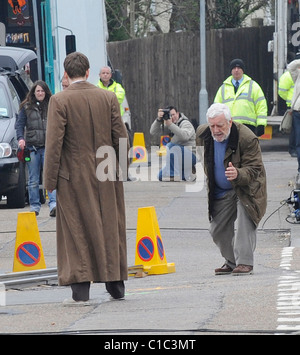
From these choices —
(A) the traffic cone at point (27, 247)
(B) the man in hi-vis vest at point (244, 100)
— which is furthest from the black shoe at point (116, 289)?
(B) the man in hi-vis vest at point (244, 100)

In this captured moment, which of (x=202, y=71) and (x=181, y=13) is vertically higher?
(x=181, y=13)

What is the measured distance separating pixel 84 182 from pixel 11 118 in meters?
7.58

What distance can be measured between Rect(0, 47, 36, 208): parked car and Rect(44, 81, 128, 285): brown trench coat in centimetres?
674

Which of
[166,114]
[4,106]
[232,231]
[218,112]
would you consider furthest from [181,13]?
[218,112]

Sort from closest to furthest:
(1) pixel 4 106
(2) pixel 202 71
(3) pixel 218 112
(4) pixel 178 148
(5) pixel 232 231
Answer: (3) pixel 218 112 < (5) pixel 232 231 < (1) pixel 4 106 < (4) pixel 178 148 < (2) pixel 202 71

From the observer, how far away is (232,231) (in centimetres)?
1028

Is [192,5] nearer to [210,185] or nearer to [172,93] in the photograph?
[172,93]

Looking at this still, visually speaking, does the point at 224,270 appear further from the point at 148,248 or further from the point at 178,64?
the point at 178,64

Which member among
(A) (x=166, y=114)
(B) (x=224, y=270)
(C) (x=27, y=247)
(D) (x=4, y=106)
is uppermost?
(D) (x=4, y=106)

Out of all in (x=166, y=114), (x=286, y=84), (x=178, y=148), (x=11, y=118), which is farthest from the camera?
(x=178, y=148)

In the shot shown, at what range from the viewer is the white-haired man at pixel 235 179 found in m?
9.75

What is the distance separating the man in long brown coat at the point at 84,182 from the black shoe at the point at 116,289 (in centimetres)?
12

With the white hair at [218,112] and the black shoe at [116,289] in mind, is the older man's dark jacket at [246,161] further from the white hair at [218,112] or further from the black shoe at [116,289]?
the black shoe at [116,289]

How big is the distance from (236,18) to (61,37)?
1249cm
